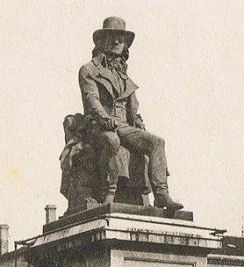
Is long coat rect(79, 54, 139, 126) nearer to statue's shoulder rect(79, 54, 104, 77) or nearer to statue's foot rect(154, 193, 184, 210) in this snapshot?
statue's shoulder rect(79, 54, 104, 77)

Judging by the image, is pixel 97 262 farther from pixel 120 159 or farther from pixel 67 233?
pixel 120 159

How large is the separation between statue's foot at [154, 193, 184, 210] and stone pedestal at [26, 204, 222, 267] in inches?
3.0

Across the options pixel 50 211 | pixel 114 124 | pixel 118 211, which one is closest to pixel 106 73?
pixel 114 124

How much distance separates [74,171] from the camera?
33.4ft

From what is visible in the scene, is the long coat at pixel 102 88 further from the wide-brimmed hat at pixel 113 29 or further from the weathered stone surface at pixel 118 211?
the weathered stone surface at pixel 118 211

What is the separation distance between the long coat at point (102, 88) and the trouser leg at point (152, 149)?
396 mm

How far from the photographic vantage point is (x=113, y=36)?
1051 cm

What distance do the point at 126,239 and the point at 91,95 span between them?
1.87 meters

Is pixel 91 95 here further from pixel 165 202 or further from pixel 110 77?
pixel 165 202

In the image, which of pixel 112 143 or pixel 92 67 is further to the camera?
pixel 92 67

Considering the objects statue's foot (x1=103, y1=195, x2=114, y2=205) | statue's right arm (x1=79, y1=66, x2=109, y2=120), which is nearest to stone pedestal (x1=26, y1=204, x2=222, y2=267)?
statue's foot (x1=103, y1=195, x2=114, y2=205)

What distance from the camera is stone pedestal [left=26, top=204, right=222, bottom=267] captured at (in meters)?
9.20

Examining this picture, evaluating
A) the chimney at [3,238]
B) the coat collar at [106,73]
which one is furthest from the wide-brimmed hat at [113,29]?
the chimney at [3,238]

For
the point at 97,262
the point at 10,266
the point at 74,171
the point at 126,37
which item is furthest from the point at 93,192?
the point at 10,266
